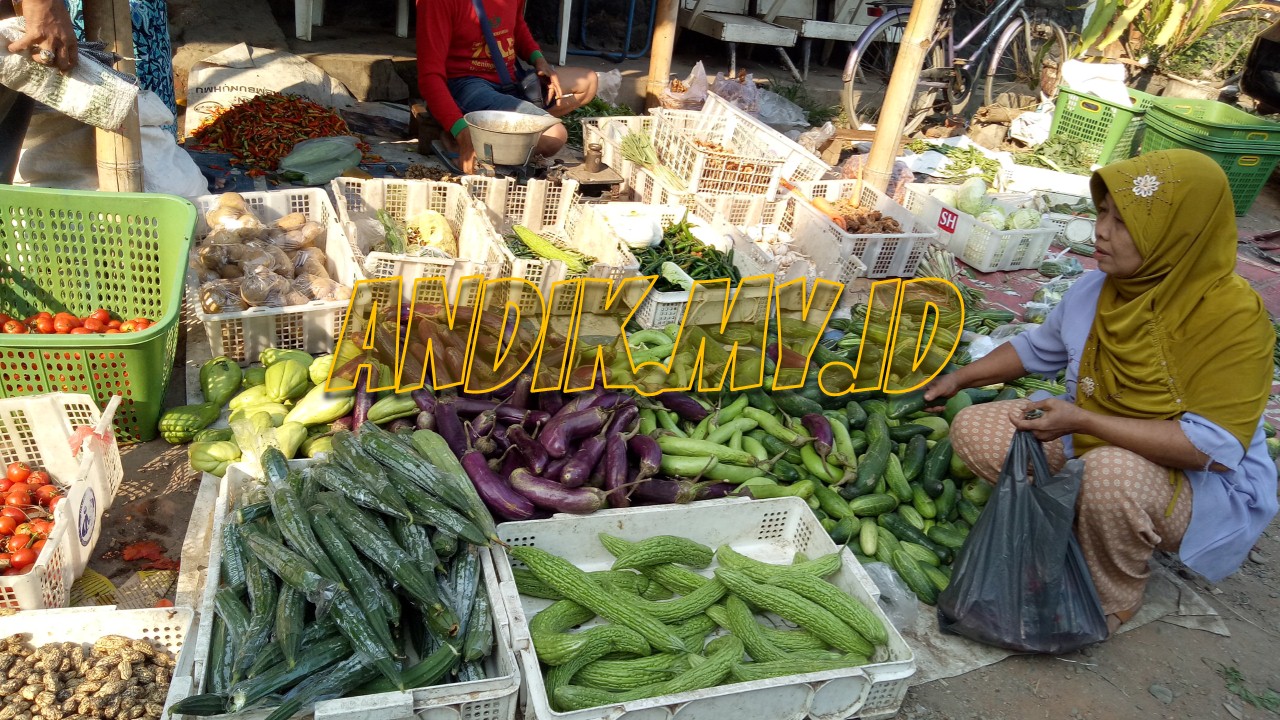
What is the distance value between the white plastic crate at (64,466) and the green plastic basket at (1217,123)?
864cm

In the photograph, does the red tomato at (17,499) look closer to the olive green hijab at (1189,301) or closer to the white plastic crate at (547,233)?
the white plastic crate at (547,233)

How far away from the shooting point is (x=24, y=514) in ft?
9.18

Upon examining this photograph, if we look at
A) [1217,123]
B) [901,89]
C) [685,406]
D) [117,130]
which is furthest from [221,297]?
[1217,123]

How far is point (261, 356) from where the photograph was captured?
3783 millimetres

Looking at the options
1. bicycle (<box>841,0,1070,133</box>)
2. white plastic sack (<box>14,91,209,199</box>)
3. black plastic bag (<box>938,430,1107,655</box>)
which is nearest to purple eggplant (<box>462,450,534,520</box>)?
black plastic bag (<box>938,430,1107,655</box>)

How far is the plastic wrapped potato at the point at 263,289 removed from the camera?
3809mm

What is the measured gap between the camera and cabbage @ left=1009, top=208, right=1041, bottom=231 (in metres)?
6.46

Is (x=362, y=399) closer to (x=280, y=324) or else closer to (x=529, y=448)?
(x=529, y=448)

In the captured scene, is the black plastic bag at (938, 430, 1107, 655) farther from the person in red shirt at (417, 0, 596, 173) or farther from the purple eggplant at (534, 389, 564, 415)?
the person in red shirt at (417, 0, 596, 173)

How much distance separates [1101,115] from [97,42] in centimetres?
864

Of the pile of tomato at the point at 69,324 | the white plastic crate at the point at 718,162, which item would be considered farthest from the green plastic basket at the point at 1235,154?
the pile of tomato at the point at 69,324

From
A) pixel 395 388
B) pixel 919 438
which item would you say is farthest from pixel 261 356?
pixel 919 438

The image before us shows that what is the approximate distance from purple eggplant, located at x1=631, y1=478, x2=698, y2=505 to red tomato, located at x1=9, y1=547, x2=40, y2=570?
75.6 inches

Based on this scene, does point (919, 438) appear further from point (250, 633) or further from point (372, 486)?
point (250, 633)
